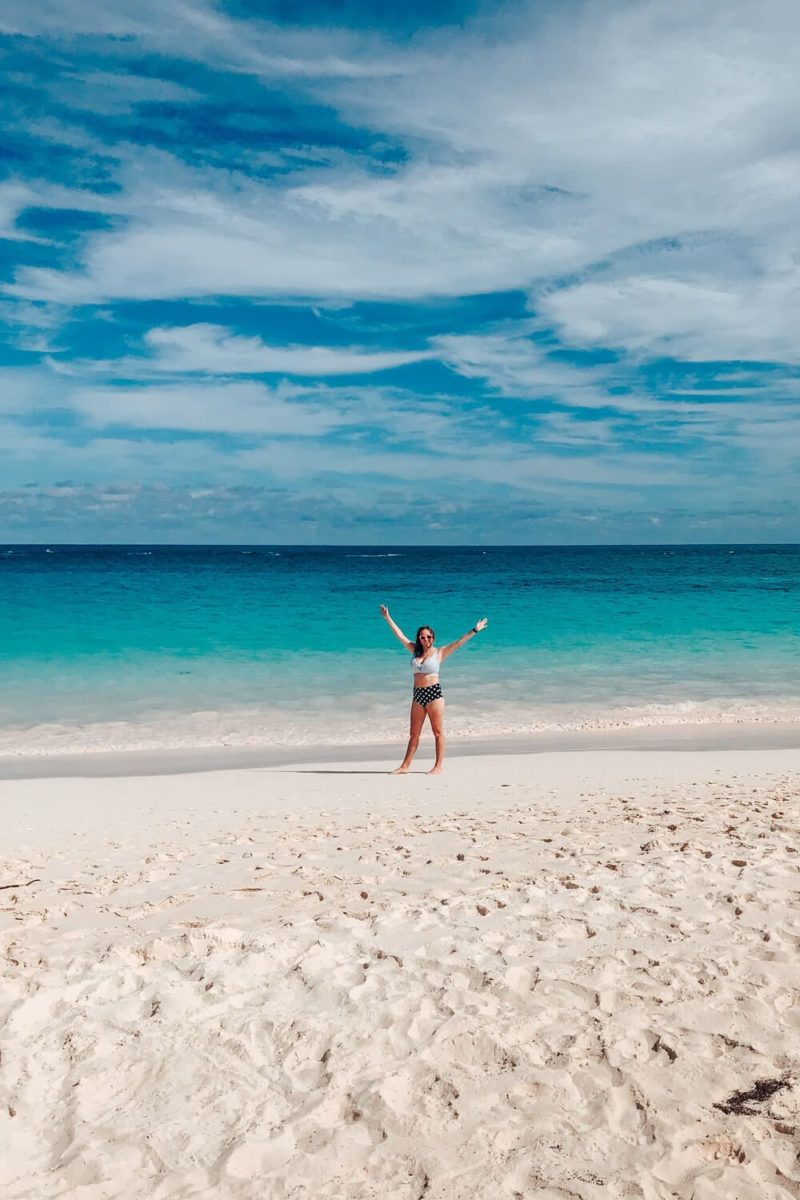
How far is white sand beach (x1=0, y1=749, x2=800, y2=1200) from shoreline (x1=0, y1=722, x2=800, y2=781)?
16.7 feet

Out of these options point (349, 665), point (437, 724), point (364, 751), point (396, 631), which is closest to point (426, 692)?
point (437, 724)

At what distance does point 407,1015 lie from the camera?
172 inches

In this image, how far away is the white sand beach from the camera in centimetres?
335

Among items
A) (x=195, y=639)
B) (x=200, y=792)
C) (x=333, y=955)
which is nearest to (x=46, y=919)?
(x=333, y=955)

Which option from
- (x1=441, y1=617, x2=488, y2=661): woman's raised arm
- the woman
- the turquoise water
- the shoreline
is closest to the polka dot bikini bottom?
the woman

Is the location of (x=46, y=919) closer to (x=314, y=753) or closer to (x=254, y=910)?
(x=254, y=910)

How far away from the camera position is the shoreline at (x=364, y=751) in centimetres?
1285

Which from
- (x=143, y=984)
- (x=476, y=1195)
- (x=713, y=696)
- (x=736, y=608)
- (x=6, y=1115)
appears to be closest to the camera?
(x=476, y=1195)

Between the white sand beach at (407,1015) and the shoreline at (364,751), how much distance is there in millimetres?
5088

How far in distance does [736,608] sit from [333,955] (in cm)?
3855

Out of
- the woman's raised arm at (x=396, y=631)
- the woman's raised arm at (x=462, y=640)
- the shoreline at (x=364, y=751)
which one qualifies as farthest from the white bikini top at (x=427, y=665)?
the shoreline at (x=364, y=751)

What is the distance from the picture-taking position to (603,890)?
5965mm

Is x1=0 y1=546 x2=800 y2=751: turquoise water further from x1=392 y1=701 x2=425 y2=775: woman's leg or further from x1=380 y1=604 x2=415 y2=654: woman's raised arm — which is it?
x1=380 y1=604 x2=415 y2=654: woman's raised arm

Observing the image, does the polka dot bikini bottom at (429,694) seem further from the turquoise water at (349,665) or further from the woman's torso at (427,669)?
the turquoise water at (349,665)
